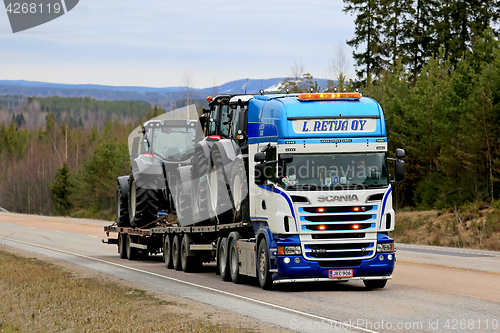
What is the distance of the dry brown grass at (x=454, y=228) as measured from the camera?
97.7 ft

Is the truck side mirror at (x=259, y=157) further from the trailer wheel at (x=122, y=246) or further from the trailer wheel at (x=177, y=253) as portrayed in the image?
the trailer wheel at (x=122, y=246)

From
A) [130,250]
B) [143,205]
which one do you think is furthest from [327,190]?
[130,250]

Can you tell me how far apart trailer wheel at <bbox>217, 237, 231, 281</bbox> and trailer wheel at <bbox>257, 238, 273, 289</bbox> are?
6.43 ft

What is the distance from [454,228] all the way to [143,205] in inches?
649

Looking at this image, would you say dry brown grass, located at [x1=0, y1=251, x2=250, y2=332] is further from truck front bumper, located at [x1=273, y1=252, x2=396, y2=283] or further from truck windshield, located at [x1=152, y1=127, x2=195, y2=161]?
truck windshield, located at [x1=152, y1=127, x2=195, y2=161]

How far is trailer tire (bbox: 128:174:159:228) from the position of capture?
73.3ft

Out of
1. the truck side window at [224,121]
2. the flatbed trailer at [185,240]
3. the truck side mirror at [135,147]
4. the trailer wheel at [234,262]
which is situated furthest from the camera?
the truck side mirror at [135,147]

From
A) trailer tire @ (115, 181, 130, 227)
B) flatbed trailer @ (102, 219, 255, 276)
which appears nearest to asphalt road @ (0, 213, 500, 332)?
flatbed trailer @ (102, 219, 255, 276)

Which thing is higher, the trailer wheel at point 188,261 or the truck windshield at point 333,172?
the truck windshield at point 333,172

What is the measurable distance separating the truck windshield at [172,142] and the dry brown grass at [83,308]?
5.32 metres

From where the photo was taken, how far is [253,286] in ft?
51.7

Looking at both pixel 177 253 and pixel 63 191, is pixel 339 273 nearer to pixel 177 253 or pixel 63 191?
pixel 177 253

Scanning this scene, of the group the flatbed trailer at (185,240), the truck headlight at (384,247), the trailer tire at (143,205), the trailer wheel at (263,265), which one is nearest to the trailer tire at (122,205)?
the flatbed trailer at (185,240)

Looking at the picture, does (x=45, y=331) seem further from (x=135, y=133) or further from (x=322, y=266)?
(x=135, y=133)
